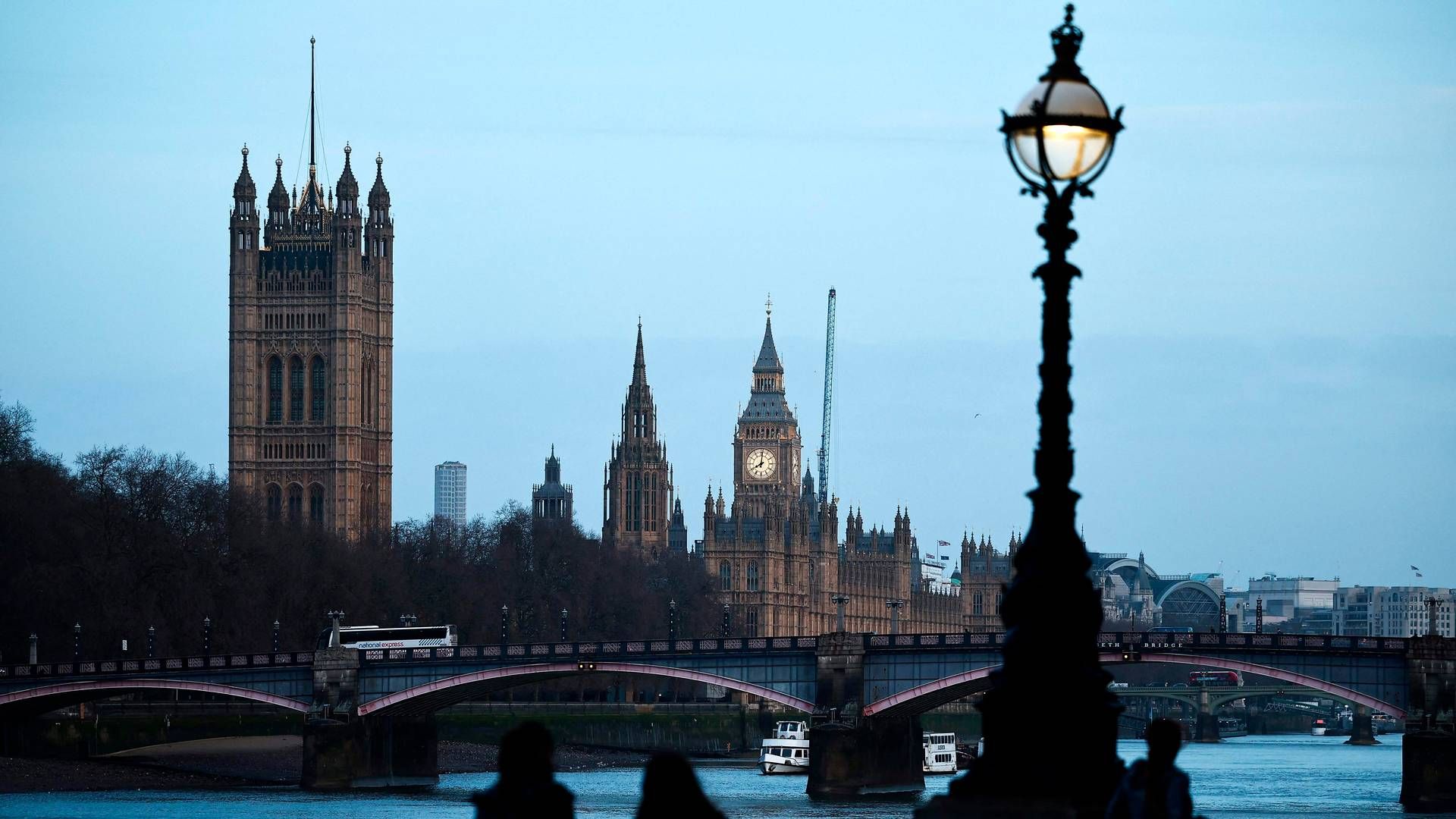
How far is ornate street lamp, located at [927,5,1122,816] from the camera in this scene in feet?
46.1

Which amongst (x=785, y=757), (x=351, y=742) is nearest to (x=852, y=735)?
(x=351, y=742)

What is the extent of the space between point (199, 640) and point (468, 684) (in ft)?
61.4

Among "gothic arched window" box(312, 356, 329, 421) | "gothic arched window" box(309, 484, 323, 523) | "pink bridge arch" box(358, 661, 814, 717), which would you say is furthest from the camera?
"gothic arched window" box(312, 356, 329, 421)

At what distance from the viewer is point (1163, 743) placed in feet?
45.1

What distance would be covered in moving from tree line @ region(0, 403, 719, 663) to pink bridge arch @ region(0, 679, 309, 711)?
10.1 m

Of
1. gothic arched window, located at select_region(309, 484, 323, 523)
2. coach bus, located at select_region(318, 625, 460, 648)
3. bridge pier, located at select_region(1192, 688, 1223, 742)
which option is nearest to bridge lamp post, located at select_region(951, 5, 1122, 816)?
coach bus, located at select_region(318, 625, 460, 648)

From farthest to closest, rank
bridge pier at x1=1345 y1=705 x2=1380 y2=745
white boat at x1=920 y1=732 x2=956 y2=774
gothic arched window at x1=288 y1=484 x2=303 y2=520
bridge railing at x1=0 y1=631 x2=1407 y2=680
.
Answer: bridge pier at x1=1345 y1=705 x2=1380 y2=745
gothic arched window at x1=288 y1=484 x2=303 y2=520
white boat at x1=920 y1=732 x2=956 y2=774
bridge railing at x1=0 y1=631 x2=1407 y2=680

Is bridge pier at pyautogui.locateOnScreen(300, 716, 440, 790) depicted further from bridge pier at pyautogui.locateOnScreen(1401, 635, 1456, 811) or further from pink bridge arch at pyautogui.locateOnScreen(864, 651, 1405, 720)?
bridge pier at pyautogui.locateOnScreen(1401, 635, 1456, 811)

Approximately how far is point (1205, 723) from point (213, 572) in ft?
281

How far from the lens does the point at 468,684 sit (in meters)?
87.9

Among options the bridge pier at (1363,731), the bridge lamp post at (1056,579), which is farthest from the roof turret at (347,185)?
the bridge lamp post at (1056,579)

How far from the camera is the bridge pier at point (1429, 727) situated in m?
75.6

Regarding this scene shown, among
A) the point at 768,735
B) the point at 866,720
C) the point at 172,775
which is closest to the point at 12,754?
the point at 172,775

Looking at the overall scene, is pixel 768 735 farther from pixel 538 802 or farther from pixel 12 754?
pixel 538 802
